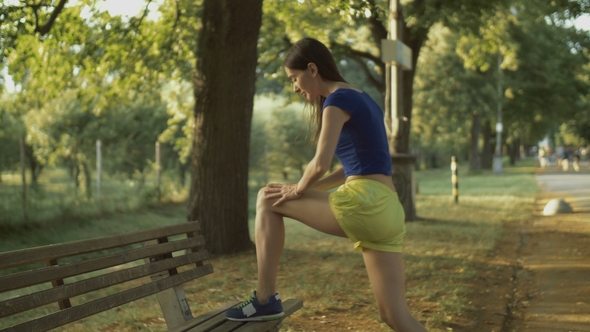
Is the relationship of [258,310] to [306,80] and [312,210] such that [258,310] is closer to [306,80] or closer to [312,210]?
[312,210]

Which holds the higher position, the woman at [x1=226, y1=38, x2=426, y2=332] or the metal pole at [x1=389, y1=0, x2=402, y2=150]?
the metal pole at [x1=389, y1=0, x2=402, y2=150]

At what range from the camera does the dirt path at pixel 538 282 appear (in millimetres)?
6098

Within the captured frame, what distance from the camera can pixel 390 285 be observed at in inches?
148

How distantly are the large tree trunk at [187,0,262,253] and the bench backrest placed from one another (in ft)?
16.1

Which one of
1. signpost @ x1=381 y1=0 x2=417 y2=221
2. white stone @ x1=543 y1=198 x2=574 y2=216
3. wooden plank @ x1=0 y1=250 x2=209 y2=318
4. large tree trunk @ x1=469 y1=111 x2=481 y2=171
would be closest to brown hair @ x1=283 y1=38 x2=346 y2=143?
wooden plank @ x1=0 y1=250 x2=209 y2=318

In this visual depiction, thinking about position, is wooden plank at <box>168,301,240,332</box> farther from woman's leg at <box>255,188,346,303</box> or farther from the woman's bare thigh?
the woman's bare thigh

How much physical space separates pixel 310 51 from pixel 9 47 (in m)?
8.46

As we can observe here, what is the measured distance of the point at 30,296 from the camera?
10.2 feet

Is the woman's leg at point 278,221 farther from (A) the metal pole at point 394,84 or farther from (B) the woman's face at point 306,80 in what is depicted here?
(A) the metal pole at point 394,84

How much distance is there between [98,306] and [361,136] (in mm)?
1479

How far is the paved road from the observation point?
6113 millimetres

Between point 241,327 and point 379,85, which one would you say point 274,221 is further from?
point 379,85

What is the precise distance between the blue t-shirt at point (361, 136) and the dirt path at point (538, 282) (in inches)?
103

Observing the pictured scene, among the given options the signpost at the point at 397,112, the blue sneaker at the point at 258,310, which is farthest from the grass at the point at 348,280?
the blue sneaker at the point at 258,310
